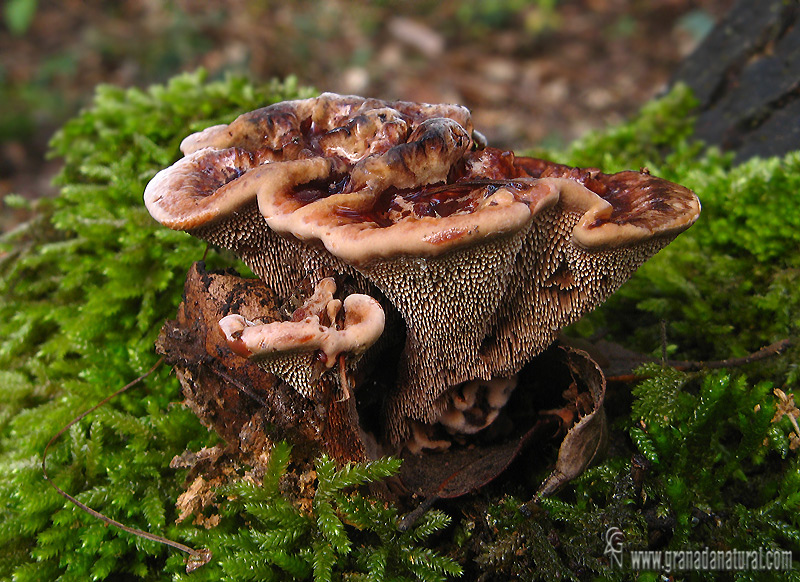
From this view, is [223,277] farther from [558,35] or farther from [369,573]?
[558,35]

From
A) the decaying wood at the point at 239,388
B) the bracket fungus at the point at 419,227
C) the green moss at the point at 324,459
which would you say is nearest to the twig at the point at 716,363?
the green moss at the point at 324,459

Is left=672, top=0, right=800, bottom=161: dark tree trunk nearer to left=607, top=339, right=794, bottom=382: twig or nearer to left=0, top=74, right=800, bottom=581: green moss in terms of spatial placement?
left=0, top=74, right=800, bottom=581: green moss

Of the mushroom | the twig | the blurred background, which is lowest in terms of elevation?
the blurred background

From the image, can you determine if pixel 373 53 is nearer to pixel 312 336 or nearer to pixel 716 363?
pixel 716 363

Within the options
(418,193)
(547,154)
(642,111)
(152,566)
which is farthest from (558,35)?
(152,566)

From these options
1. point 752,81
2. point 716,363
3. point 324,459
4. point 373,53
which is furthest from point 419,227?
point 373,53

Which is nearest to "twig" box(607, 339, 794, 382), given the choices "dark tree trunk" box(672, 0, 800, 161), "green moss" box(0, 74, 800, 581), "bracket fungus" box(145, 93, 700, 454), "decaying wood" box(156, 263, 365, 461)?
"green moss" box(0, 74, 800, 581)

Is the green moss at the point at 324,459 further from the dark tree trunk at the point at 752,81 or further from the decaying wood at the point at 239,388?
the dark tree trunk at the point at 752,81
